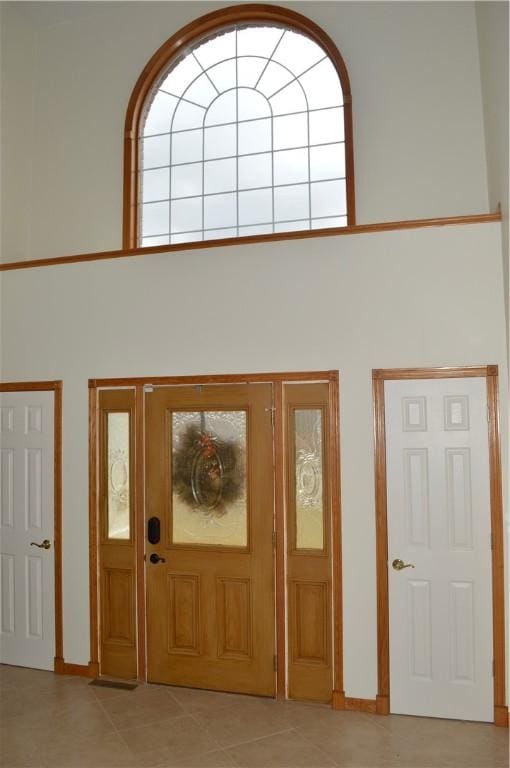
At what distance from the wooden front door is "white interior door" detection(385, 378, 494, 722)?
822 millimetres

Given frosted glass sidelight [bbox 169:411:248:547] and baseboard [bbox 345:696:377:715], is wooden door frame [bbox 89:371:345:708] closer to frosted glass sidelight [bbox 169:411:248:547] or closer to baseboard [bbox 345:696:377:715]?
baseboard [bbox 345:696:377:715]

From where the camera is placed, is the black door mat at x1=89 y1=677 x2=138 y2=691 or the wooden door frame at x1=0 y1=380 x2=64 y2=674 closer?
the black door mat at x1=89 y1=677 x2=138 y2=691

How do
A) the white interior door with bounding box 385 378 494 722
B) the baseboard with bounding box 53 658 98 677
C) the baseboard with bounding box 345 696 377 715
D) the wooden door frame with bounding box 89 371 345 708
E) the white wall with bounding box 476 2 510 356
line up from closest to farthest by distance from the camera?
the white wall with bounding box 476 2 510 356
the white interior door with bounding box 385 378 494 722
the baseboard with bounding box 345 696 377 715
the wooden door frame with bounding box 89 371 345 708
the baseboard with bounding box 53 658 98 677

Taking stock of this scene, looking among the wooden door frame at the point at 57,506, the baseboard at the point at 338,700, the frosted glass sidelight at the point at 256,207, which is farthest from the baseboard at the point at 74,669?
the frosted glass sidelight at the point at 256,207

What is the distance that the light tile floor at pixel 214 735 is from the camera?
3.21 m

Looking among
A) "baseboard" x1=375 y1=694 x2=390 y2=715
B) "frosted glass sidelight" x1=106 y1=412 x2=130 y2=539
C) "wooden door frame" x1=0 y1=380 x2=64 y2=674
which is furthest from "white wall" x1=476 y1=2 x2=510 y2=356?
"wooden door frame" x1=0 y1=380 x2=64 y2=674

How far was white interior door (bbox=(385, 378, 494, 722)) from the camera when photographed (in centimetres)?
362

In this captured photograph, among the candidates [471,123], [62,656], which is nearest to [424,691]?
[62,656]

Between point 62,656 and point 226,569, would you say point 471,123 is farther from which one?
point 62,656

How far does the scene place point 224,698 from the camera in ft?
13.0

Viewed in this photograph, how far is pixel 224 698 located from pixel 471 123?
4.43 m

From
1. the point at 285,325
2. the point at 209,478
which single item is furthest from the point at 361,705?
the point at 285,325

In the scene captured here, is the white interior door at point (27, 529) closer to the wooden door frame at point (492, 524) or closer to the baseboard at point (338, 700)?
the baseboard at point (338, 700)

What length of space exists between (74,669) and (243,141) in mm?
4374
